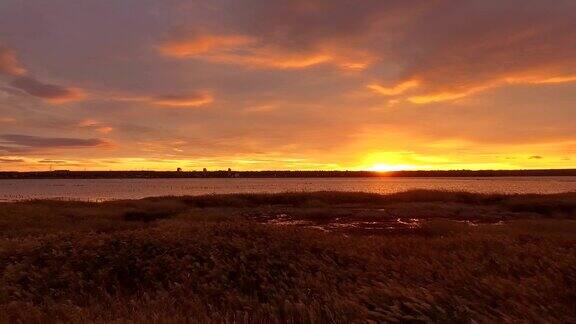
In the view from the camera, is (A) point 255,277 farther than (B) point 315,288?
Yes

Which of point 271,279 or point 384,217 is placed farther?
point 384,217

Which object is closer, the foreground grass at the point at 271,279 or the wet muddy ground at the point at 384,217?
the foreground grass at the point at 271,279

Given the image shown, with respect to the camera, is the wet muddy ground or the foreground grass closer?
the foreground grass

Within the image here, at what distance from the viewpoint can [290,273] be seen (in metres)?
9.12

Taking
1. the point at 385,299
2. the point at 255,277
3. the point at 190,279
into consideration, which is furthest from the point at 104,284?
the point at 385,299

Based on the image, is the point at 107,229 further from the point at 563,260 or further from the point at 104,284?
the point at 563,260

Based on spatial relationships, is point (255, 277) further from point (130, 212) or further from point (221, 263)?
point (130, 212)

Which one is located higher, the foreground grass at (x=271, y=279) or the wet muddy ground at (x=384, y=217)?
the foreground grass at (x=271, y=279)

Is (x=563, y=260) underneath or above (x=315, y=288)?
above

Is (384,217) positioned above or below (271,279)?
below

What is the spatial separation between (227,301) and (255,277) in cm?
131

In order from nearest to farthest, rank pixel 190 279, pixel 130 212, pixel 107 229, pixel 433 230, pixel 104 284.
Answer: pixel 190 279
pixel 104 284
pixel 433 230
pixel 107 229
pixel 130 212

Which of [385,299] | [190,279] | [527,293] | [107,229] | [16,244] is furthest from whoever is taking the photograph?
[107,229]

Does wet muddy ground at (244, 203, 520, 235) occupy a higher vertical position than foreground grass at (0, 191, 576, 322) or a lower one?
lower
